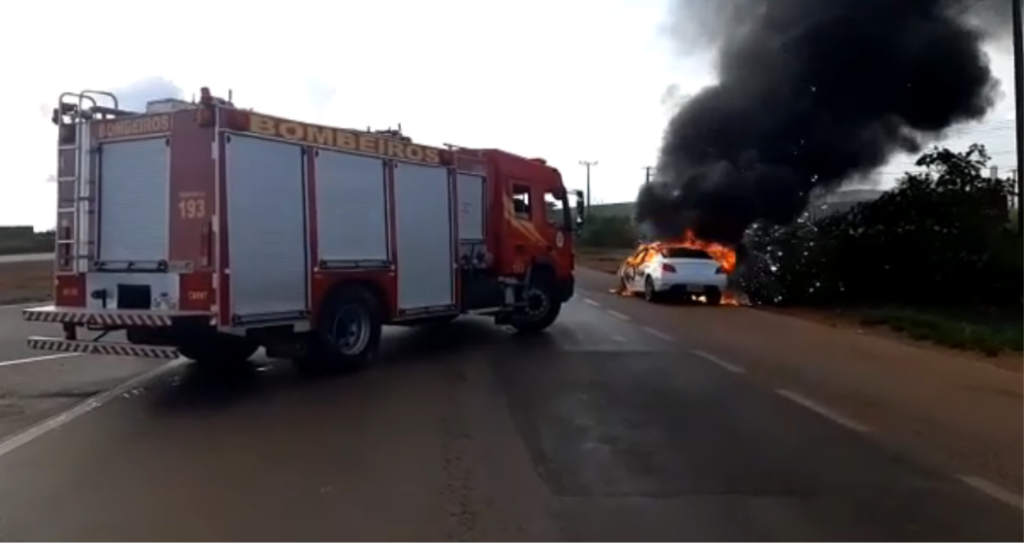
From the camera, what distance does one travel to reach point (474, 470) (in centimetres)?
710

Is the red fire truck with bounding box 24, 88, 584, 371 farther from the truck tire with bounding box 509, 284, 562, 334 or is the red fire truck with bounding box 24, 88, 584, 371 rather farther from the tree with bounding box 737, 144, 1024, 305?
the tree with bounding box 737, 144, 1024, 305

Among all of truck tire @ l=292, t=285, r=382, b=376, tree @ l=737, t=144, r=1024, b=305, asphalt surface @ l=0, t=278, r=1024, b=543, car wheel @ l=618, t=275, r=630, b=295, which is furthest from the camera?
car wheel @ l=618, t=275, r=630, b=295

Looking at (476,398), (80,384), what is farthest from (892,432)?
(80,384)

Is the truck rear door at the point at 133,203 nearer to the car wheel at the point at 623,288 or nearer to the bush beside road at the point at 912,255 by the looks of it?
the bush beside road at the point at 912,255

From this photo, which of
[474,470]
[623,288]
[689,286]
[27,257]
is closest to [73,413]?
[474,470]

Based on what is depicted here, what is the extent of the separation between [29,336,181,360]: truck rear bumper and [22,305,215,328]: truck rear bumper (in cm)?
21

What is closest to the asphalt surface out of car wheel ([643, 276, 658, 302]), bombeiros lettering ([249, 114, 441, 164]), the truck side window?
bombeiros lettering ([249, 114, 441, 164])

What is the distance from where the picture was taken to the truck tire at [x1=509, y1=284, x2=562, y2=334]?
16812mm

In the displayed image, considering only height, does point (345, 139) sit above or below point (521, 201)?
above

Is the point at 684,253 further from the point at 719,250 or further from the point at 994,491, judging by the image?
the point at 994,491

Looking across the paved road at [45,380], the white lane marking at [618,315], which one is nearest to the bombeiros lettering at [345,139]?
the paved road at [45,380]

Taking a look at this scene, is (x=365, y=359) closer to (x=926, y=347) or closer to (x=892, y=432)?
(x=892, y=432)

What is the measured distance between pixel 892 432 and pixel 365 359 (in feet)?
19.4

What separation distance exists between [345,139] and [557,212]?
6.18 meters
